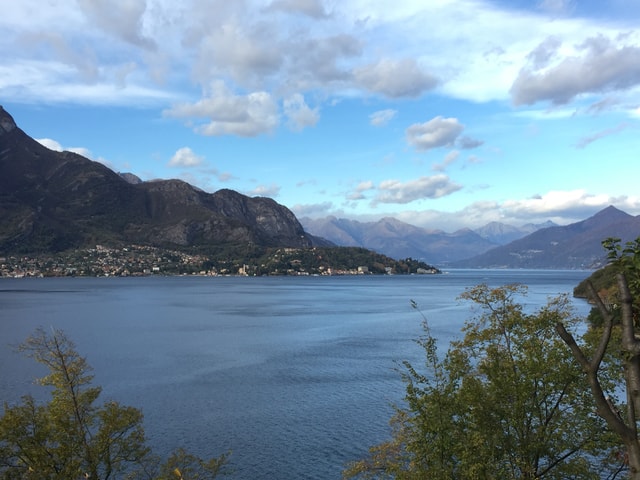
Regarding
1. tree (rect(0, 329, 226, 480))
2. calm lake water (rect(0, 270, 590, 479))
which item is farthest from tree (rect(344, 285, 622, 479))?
calm lake water (rect(0, 270, 590, 479))

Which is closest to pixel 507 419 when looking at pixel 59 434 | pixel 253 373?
pixel 59 434

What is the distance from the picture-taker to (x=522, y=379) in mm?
25734

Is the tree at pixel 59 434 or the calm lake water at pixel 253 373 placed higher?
the tree at pixel 59 434

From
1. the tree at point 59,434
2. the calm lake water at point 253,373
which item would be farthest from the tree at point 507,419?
the calm lake water at point 253,373

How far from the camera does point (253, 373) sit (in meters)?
76.7

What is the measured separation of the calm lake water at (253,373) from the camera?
156 feet

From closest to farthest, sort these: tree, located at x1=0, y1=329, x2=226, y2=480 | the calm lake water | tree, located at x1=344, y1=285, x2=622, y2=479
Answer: tree, located at x1=344, y1=285, x2=622, y2=479 → tree, located at x1=0, y1=329, x2=226, y2=480 → the calm lake water

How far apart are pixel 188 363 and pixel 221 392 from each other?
19331 mm

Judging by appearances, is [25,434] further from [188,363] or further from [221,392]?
[188,363]

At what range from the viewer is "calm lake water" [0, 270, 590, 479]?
47562 millimetres

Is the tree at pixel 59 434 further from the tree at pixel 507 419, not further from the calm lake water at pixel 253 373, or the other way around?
the calm lake water at pixel 253 373

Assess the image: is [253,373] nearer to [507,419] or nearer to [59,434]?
[59,434]

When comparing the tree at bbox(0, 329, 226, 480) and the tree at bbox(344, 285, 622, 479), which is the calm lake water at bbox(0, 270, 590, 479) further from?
the tree at bbox(344, 285, 622, 479)

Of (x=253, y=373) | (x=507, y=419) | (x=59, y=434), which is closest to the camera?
(x=59, y=434)
